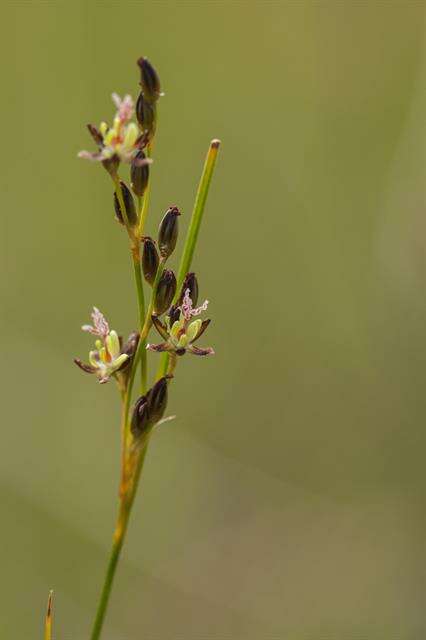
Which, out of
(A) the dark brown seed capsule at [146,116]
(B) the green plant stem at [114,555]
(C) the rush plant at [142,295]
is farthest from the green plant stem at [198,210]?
(B) the green plant stem at [114,555]

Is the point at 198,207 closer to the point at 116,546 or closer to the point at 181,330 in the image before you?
the point at 181,330

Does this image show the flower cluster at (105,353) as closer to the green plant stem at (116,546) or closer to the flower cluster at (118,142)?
the green plant stem at (116,546)

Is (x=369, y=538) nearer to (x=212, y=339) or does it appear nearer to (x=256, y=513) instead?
(x=256, y=513)

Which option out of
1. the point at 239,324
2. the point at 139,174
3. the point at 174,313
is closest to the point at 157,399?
the point at 174,313

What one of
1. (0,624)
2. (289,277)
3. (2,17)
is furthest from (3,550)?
(2,17)

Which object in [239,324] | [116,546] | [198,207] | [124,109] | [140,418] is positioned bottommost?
[239,324]

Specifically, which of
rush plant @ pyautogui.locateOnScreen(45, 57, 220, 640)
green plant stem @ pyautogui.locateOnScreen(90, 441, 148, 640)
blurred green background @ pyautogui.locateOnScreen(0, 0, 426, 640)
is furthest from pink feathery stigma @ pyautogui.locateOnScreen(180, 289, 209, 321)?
blurred green background @ pyautogui.locateOnScreen(0, 0, 426, 640)

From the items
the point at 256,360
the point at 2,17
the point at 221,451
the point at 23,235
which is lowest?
the point at 221,451
